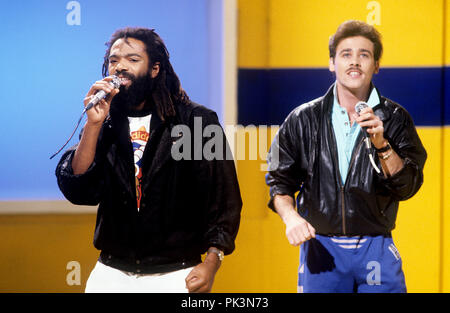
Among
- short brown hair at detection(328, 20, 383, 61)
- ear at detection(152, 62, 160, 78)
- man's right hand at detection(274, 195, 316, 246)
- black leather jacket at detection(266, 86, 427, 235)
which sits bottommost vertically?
man's right hand at detection(274, 195, 316, 246)

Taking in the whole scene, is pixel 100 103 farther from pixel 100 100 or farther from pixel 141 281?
pixel 141 281

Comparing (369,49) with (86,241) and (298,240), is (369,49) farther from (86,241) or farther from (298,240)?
(86,241)

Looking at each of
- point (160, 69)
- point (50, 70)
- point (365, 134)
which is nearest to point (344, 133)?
point (365, 134)

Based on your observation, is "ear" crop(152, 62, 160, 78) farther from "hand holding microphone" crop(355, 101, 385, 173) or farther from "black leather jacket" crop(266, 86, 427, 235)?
"hand holding microphone" crop(355, 101, 385, 173)

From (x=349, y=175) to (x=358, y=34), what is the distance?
553 millimetres

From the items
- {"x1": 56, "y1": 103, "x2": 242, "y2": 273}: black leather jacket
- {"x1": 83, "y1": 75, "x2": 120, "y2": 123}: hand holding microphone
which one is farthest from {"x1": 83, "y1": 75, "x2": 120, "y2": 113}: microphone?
{"x1": 56, "y1": 103, "x2": 242, "y2": 273}: black leather jacket

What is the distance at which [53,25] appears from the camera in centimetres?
231

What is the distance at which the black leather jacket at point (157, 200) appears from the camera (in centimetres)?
193

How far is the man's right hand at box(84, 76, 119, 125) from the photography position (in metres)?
1.92

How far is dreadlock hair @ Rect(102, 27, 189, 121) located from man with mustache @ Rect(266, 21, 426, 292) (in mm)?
452
